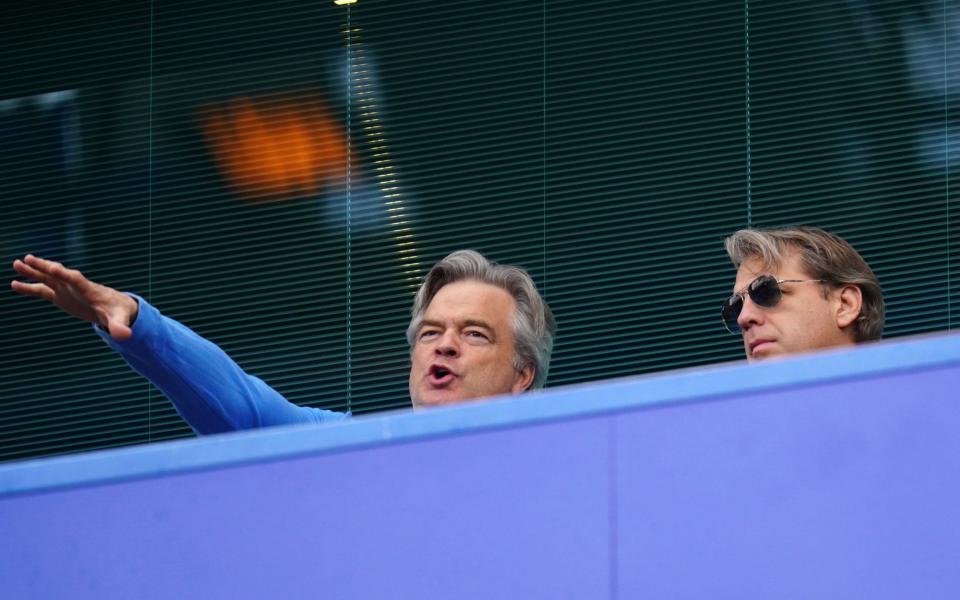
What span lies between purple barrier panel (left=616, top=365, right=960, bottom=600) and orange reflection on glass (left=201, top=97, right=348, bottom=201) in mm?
3866

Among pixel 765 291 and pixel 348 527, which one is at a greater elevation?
pixel 765 291

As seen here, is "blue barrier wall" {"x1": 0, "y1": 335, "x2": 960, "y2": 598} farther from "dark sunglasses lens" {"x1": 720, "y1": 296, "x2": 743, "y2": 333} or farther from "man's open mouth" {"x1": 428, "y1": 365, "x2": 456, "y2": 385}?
"dark sunglasses lens" {"x1": 720, "y1": 296, "x2": 743, "y2": 333}

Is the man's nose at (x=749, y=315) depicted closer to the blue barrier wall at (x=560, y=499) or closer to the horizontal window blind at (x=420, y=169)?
the blue barrier wall at (x=560, y=499)

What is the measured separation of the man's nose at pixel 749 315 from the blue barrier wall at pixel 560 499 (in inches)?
53.2

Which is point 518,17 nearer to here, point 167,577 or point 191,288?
point 191,288

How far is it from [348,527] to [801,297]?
4.94ft

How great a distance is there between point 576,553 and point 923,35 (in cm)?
364

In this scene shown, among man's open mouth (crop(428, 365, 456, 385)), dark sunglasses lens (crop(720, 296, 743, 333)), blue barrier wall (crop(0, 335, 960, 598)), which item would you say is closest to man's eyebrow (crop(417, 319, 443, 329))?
man's open mouth (crop(428, 365, 456, 385))

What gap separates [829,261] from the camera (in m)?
3.64

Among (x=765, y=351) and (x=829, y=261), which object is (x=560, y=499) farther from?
(x=829, y=261)

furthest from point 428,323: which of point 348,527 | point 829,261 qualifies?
point 348,527

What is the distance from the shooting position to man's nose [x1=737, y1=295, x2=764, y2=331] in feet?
11.7

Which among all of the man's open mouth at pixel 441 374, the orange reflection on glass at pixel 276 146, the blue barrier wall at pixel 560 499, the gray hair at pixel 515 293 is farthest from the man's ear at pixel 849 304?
the orange reflection on glass at pixel 276 146

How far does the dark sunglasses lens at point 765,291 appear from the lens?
3.59 m
